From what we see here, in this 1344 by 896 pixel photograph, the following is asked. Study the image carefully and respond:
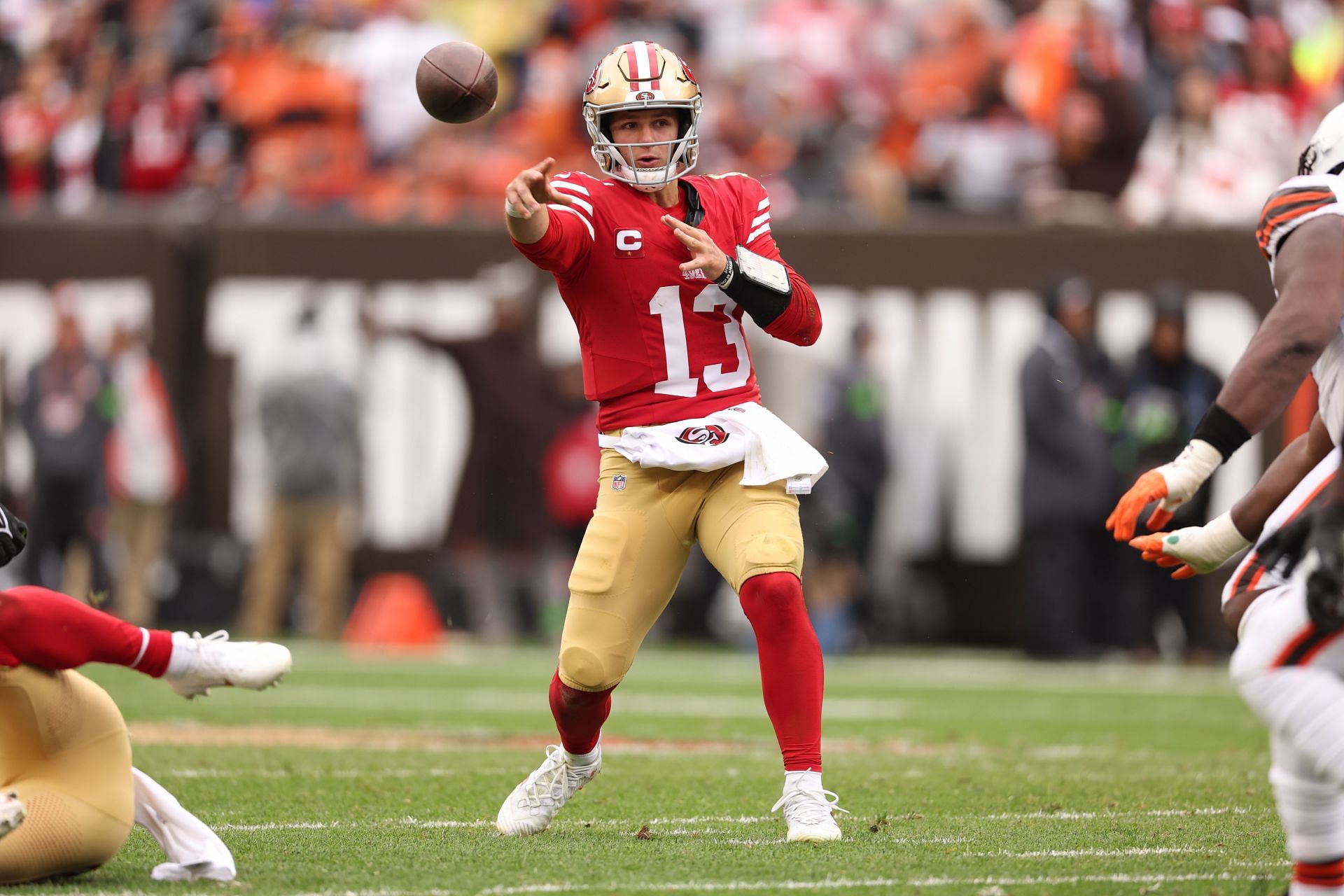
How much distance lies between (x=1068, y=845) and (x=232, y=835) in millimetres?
2151

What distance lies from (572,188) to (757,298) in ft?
1.96

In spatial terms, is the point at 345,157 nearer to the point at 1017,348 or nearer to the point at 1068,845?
the point at 1017,348

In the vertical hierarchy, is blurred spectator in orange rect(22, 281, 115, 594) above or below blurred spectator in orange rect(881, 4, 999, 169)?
below

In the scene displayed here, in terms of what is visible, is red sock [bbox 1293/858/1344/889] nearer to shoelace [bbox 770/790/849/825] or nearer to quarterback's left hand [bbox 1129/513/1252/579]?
quarterback's left hand [bbox 1129/513/1252/579]

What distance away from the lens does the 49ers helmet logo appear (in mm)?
4992

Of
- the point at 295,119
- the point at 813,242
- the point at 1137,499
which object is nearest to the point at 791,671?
the point at 1137,499

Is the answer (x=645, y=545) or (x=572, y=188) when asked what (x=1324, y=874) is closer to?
(x=645, y=545)

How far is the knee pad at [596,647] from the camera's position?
495 centimetres

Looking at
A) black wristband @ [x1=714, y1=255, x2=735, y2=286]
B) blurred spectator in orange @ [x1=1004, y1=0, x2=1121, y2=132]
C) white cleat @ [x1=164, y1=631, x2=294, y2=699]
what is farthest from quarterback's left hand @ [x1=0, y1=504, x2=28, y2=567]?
blurred spectator in orange @ [x1=1004, y1=0, x2=1121, y2=132]

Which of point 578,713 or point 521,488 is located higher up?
point 578,713

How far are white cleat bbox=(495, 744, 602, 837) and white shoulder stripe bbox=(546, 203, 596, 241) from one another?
1425mm

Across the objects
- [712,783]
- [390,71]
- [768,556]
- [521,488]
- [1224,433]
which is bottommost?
[521,488]

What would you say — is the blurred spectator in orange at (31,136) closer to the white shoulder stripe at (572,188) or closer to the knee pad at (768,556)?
the white shoulder stripe at (572,188)

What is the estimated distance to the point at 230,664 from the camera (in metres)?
4.03
